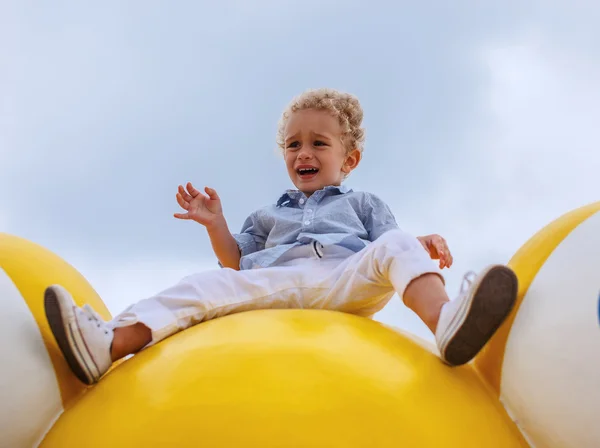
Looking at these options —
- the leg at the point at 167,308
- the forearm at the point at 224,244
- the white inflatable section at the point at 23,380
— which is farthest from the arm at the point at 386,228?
the white inflatable section at the point at 23,380

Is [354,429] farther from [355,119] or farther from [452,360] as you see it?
[355,119]

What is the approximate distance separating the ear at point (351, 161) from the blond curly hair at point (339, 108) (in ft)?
Answer: 0.08

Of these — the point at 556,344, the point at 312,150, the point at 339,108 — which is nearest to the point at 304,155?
the point at 312,150

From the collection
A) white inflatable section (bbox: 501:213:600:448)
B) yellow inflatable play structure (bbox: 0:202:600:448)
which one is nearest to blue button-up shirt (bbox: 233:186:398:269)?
yellow inflatable play structure (bbox: 0:202:600:448)

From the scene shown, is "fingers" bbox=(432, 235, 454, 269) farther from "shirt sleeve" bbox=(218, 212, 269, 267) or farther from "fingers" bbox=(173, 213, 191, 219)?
"fingers" bbox=(173, 213, 191, 219)

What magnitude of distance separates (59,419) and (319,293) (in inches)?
40.1

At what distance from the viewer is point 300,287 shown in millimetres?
2320

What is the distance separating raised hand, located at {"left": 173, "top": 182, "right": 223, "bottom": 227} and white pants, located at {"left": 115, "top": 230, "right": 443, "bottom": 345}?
58 cm

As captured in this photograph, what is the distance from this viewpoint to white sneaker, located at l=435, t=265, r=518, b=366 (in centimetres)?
161

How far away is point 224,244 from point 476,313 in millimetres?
1514

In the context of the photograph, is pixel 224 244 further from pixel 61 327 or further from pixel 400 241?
pixel 61 327

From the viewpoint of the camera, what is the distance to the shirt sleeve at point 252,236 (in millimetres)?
2941

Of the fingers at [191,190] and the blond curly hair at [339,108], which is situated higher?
the blond curly hair at [339,108]

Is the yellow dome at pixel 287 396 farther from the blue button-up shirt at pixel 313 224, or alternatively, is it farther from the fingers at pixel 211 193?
the fingers at pixel 211 193
